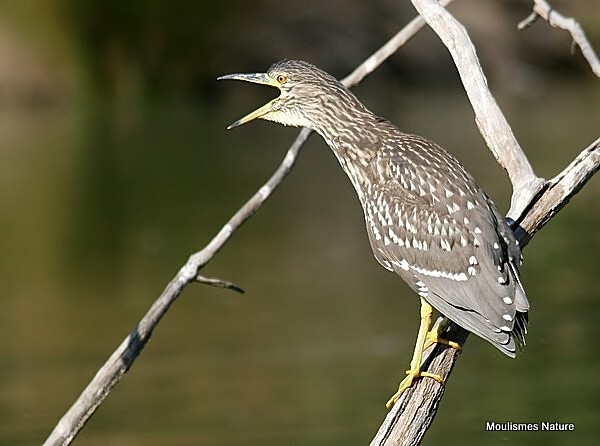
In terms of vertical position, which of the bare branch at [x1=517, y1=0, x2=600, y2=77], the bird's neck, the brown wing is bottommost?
the brown wing

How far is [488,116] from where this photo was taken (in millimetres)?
4762

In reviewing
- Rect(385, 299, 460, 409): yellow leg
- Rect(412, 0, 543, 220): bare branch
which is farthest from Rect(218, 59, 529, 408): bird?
Rect(412, 0, 543, 220): bare branch

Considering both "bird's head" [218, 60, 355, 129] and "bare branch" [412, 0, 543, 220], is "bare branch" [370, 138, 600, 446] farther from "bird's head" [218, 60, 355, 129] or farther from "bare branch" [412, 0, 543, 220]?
"bird's head" [218, 60, 355, 129]

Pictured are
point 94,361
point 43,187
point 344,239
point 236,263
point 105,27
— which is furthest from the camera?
point 105,27

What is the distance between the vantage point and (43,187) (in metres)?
13.1

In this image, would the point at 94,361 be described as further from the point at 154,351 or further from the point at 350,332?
the point at 350,332

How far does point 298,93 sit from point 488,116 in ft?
2.65

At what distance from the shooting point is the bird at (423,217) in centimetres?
444

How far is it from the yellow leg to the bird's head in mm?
904

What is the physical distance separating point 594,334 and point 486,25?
11664 mm

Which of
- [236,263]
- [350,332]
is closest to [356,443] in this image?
[350,332]

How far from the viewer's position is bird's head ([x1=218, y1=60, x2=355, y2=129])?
204 inches

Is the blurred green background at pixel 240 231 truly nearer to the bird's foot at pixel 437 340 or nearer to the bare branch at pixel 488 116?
the bird's foot at pixel 437 340

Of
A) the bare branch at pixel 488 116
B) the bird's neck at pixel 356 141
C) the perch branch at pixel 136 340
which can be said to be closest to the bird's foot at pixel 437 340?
the bare branch at pixel 488 116
